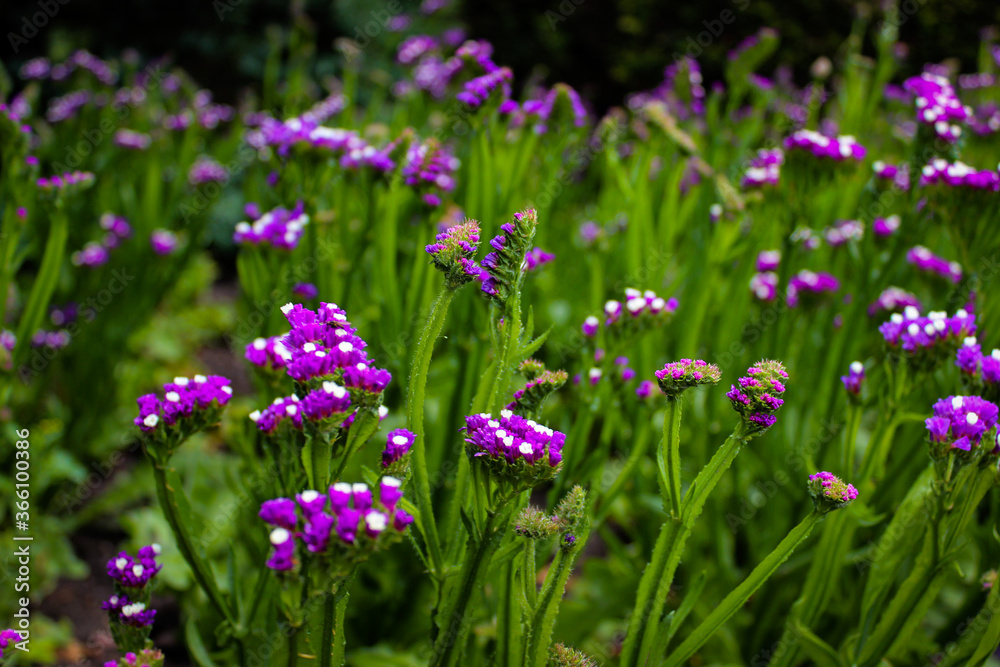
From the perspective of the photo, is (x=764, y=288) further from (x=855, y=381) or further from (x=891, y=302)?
Result: (x=855, y=381)

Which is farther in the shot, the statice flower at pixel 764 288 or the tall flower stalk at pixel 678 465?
the statice flower at pixel 764 288

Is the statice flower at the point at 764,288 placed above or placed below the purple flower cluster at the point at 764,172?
below

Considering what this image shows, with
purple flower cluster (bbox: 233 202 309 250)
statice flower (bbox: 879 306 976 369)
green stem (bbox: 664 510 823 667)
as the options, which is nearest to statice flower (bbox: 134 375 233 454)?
purple flower cluster (bbox: 233 202 309 250)

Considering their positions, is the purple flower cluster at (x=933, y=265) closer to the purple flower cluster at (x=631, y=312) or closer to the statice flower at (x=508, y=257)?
the purple flower cluster at (x=631, y=312)

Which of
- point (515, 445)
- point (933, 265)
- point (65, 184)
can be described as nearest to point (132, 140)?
point (65, 184)

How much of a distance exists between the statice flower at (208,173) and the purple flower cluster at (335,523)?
2559 mm

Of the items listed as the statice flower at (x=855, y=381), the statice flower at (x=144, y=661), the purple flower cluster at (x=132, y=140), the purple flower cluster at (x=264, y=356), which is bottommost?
the statice flower at (x=144, y=661)

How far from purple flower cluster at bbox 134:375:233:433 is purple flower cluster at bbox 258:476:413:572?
379 millimetres

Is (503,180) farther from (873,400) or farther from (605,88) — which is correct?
(605,88)

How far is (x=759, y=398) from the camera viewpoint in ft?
3.62

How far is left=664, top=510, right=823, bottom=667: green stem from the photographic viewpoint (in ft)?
3.79

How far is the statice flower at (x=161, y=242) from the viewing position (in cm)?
280

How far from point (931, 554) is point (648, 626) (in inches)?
24.3

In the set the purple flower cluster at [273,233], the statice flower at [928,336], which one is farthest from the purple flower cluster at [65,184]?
the statice flower at [928,336]
